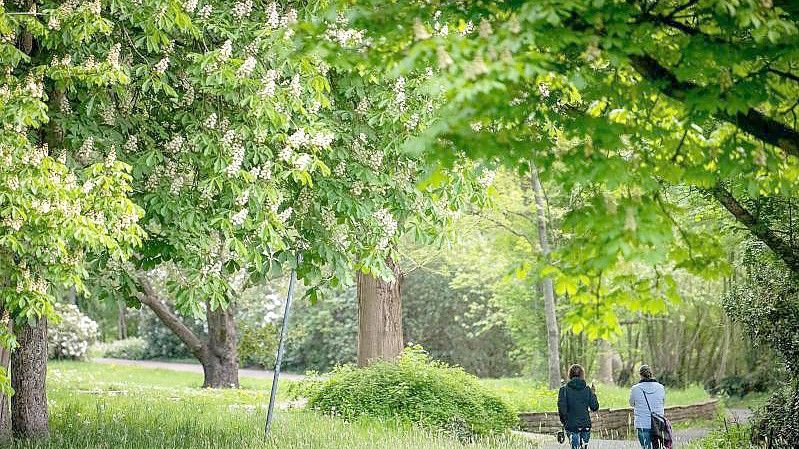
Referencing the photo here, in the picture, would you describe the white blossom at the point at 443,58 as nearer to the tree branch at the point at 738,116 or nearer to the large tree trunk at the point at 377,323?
the tree branch at the point at 738,116

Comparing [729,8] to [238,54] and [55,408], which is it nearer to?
[238,54]

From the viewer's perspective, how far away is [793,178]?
502cm

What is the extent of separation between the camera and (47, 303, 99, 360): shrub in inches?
1095

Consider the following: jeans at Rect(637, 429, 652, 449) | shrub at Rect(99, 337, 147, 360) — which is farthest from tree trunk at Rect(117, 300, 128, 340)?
jeans at Rect(637, 429, 652, 449)

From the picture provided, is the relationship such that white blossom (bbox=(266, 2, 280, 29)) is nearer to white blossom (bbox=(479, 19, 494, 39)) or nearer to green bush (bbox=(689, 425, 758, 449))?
white blossom (bbox=(479, 19, 494, 39))

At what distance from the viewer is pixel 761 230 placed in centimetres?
853

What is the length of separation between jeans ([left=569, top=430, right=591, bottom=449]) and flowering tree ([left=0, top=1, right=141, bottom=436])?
564 centimetres

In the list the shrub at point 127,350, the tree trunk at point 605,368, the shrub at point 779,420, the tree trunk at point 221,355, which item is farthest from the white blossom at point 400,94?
the shrub at point 127,350

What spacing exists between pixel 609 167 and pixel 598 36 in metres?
0.61

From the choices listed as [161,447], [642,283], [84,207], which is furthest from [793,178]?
[161,447]

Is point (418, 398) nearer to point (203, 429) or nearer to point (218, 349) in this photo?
point (203, 429)

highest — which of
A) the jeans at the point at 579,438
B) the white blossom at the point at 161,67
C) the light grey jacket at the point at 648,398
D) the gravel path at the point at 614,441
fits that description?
the white blossom at the point at 161,67

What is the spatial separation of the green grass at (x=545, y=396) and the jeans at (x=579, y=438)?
98.1 inches

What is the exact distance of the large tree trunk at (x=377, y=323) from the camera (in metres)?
14.8
